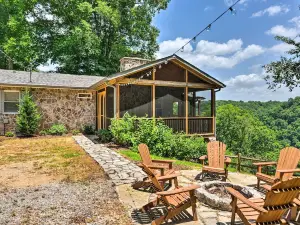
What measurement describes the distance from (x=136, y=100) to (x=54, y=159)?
5259mm

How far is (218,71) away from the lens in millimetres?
16359

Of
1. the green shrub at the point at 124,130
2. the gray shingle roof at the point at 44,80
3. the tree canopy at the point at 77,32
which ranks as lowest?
the green shrub at the point at 124,130

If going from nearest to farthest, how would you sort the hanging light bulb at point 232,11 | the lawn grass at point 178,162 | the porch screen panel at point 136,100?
the hanging light bulb at point 232,11 < the lawn grass at point 178,162 < the porch screen panel at point 136,100

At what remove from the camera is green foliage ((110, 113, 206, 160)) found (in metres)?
8.66

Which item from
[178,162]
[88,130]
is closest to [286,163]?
[178,162]

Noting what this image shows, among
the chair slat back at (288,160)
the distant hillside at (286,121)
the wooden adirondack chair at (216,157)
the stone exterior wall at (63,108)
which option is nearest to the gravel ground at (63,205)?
the wooden adirondack chair at (216,157)

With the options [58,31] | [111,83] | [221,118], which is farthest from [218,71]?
[58,31]

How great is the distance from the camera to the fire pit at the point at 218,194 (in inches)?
142

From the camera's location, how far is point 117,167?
19.5ft

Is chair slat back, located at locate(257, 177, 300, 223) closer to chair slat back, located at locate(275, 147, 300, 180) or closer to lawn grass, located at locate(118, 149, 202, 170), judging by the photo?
chair slat back, located at locate(275, 147, 300, 180)

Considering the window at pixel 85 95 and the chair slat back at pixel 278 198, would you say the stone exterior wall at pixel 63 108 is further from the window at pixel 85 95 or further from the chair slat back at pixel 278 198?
the chair slat back at pixel 278 198

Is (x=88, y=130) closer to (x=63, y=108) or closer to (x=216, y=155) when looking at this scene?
(x=63, y=108)

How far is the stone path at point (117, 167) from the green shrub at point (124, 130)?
126cm

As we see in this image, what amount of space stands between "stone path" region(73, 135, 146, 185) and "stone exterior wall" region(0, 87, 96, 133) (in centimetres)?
553
